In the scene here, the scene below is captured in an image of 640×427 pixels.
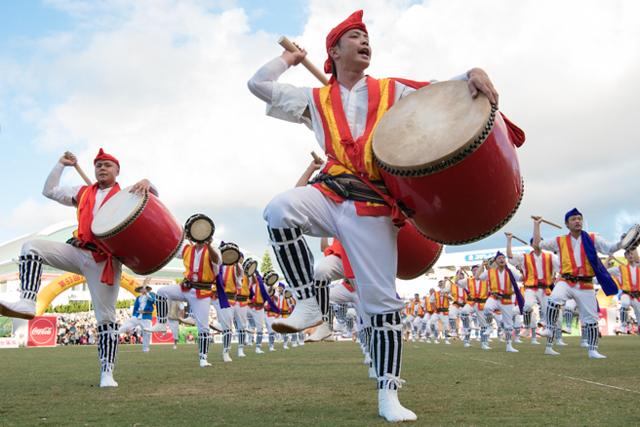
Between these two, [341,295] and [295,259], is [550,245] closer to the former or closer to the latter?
[341,295]

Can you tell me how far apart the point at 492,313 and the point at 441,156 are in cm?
1376

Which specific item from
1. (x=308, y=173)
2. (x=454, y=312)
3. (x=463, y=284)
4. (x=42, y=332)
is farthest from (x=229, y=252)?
(x=42, y=332)

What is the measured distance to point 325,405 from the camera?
4199 millimetres

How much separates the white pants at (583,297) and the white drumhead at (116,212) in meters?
7.46

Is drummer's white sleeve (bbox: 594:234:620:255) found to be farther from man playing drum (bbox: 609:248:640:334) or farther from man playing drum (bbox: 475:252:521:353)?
man playing drum (bbox: 475:252:521:353)

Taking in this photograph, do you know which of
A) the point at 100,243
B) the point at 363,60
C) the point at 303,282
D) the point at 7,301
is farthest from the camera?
the point at 100,243

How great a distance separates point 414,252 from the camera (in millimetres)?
4195

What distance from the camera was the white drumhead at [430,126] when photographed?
3104mm

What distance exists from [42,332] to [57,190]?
21378 millimetres

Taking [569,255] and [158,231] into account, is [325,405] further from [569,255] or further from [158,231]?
[569,255]

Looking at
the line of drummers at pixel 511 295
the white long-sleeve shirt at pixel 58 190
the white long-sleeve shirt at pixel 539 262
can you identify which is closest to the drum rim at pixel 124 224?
the white long-sleeve shirt at pixel 58 190

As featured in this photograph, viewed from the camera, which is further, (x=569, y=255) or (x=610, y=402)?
(x=569, y=255)

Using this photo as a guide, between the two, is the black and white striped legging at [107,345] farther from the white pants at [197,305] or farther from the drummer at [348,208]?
the white pants at [197,305]

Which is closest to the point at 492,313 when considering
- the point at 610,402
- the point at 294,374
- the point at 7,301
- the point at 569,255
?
the point at 569,255
